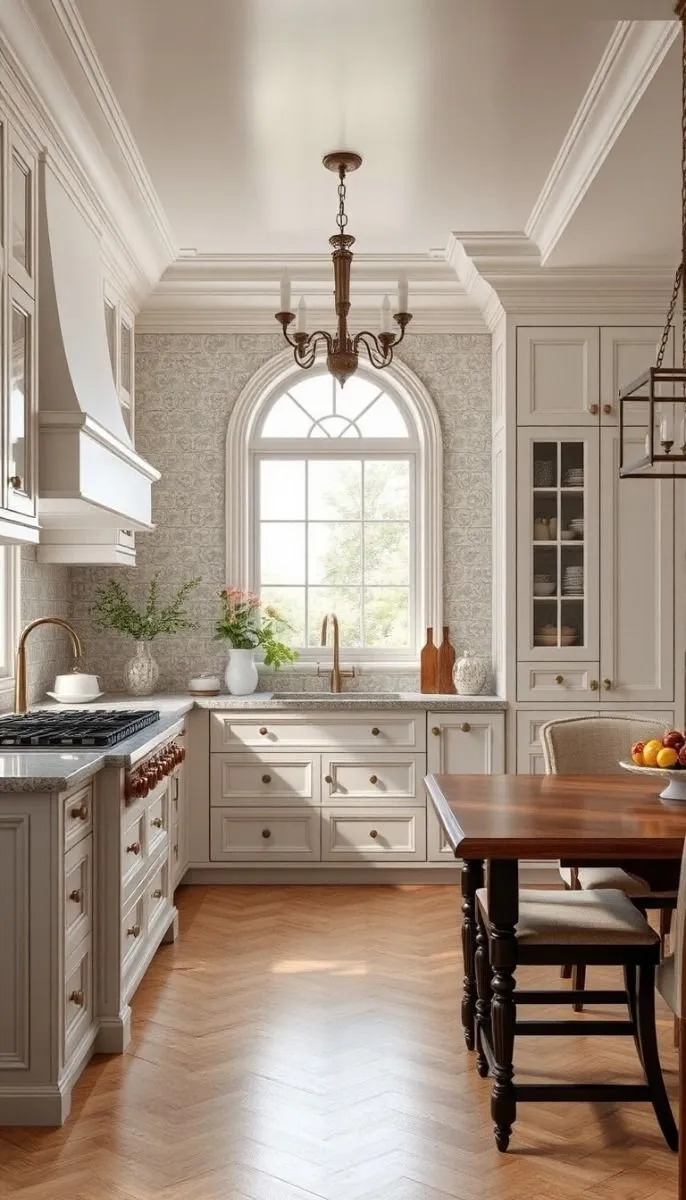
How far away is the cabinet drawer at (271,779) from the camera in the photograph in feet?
16.8

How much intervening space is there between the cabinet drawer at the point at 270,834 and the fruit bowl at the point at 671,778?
237 centimetres

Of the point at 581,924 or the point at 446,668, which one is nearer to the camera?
the point at 581,924

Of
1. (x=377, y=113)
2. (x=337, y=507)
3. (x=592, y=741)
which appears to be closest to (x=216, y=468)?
(x=337, y=507)

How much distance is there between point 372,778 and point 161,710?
1133mm

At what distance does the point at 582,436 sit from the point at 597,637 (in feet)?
3.12

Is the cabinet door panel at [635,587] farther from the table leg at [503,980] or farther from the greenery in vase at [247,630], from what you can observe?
the table leg at [503,980]

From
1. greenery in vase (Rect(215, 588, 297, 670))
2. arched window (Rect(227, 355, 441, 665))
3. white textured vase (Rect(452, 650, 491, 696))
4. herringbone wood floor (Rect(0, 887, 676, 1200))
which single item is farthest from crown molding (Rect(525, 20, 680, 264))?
herringbone wood floor (Rect(0, 887, 676, 1200))

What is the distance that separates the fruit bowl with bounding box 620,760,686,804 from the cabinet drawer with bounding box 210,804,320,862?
7.76 ft

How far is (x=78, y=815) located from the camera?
293cm

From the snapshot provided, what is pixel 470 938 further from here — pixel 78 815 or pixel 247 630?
pixel 247 630

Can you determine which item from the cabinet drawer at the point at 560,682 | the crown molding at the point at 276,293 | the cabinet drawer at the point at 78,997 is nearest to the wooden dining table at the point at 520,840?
the cabinet drawer at the point at 78,997

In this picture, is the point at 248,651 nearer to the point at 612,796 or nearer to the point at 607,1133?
the point at 612,796

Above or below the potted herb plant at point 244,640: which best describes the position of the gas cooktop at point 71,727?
below

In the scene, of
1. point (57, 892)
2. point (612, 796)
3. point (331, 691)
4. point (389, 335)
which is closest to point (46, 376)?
point (389, 335)
